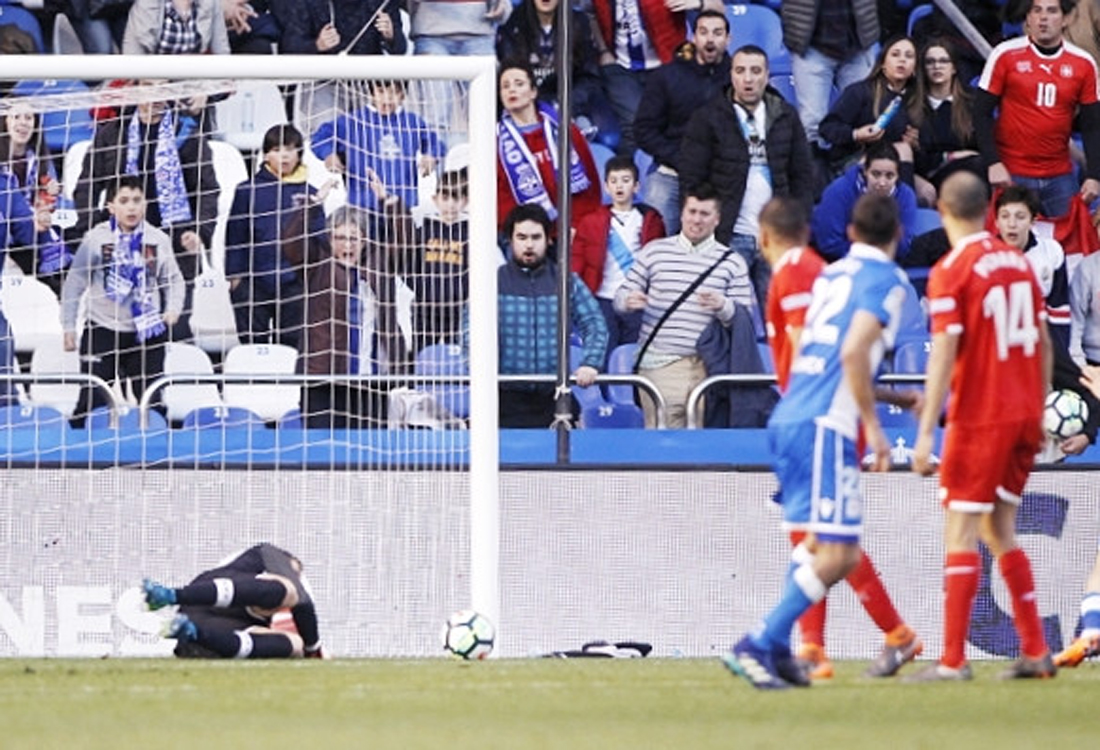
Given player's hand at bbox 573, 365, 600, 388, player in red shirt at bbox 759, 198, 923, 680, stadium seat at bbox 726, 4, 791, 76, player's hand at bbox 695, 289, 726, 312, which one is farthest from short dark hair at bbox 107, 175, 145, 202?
player in red shirt at bbox 759, 198, 923, 680

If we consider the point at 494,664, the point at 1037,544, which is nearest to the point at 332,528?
the point at 494,664

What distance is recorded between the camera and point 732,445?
13172 millimetres

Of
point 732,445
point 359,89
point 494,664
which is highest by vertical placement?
point 359,89

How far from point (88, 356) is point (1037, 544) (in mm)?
5064

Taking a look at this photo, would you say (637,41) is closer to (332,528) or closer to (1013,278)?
(332,528)

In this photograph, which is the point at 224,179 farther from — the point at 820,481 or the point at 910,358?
the point at 820,481

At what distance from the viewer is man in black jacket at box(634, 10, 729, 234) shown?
14.8 meters

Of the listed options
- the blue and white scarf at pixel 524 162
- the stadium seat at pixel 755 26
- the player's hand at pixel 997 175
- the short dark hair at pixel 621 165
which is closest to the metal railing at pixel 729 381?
the short dark hair at pixel 621 165

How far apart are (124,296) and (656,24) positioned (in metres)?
4.14

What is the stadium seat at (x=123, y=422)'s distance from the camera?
1285 cm

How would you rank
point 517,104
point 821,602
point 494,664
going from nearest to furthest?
point 821,602
point 494,664
point 517,104

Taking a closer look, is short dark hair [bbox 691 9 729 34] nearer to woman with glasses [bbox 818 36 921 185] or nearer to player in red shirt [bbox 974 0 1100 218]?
woman with glasses [bbox 818 36 921 185]

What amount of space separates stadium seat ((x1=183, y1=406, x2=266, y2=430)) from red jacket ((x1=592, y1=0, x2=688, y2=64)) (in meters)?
3.77

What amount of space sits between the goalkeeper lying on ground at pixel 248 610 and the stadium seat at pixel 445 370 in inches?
53.5
